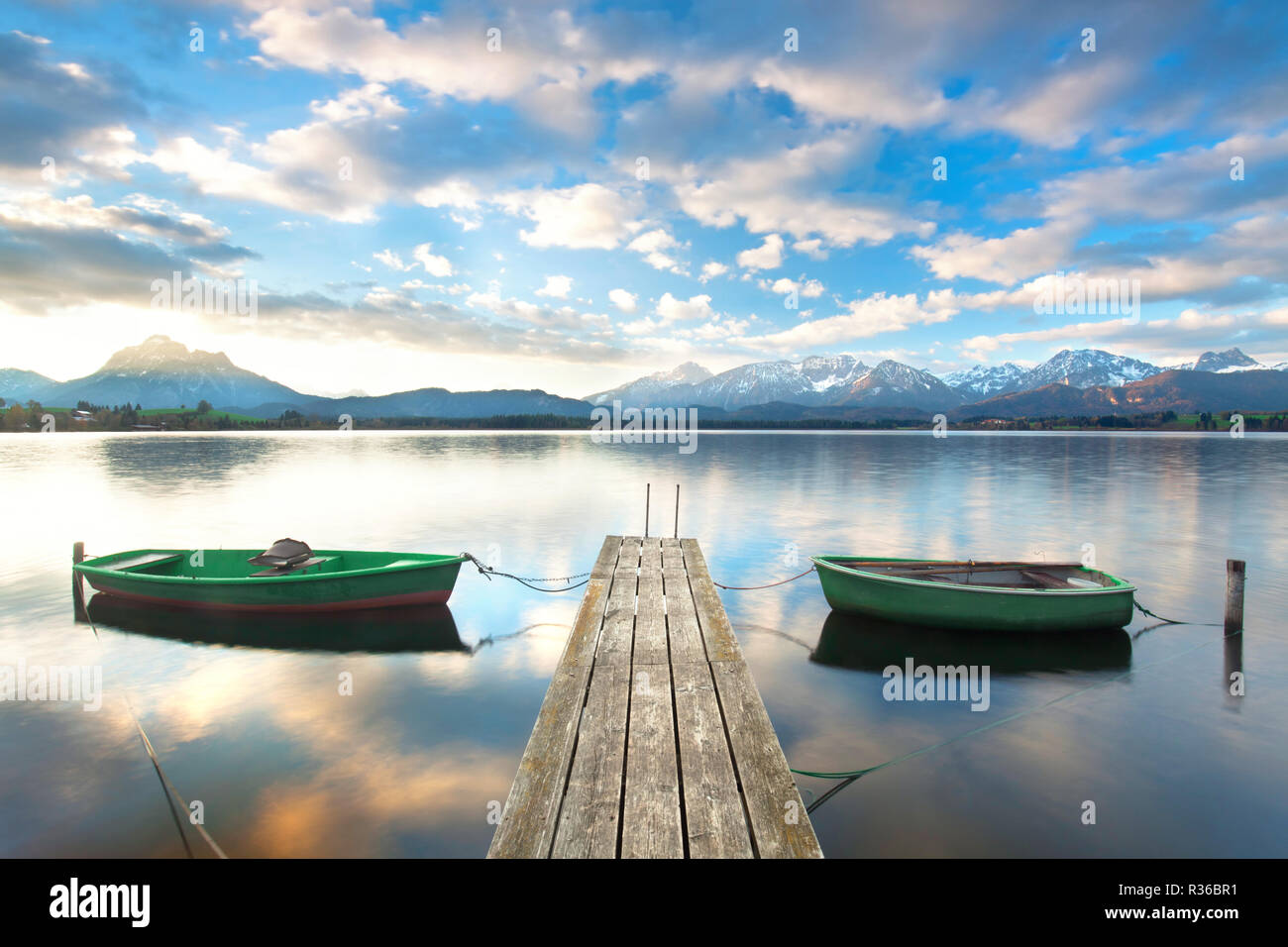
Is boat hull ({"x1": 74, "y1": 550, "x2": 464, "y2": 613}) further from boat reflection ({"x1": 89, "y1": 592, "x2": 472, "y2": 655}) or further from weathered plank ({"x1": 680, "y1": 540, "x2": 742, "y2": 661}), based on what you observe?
weathered plank ({"x1": 680, "y1": 540, "x2": 742, "y2": 661})

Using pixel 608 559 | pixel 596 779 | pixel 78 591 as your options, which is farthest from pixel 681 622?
pixel 78 591

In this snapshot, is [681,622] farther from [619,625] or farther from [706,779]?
[706,779]

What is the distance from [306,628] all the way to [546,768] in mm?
14353

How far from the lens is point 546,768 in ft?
22.7

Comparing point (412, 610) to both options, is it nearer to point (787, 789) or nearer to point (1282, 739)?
point (787, 789)

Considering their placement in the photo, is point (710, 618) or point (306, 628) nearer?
point (710, 618)

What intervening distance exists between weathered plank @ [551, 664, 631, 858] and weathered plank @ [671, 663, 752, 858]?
0.74 m

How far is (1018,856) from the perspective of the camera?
8.48 meters

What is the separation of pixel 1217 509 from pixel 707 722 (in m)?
52.6

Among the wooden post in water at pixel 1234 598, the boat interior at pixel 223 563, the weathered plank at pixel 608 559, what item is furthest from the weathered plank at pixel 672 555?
the wooden post in water at pixel 1234 598

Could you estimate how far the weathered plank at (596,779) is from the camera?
5621 millimetres

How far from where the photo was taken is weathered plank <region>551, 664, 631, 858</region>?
18.4 feet

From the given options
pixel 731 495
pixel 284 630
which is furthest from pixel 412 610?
pixel 731 495

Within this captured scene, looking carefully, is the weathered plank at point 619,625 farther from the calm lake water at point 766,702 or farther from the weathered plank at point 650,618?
the calm lake water at point 766,702
